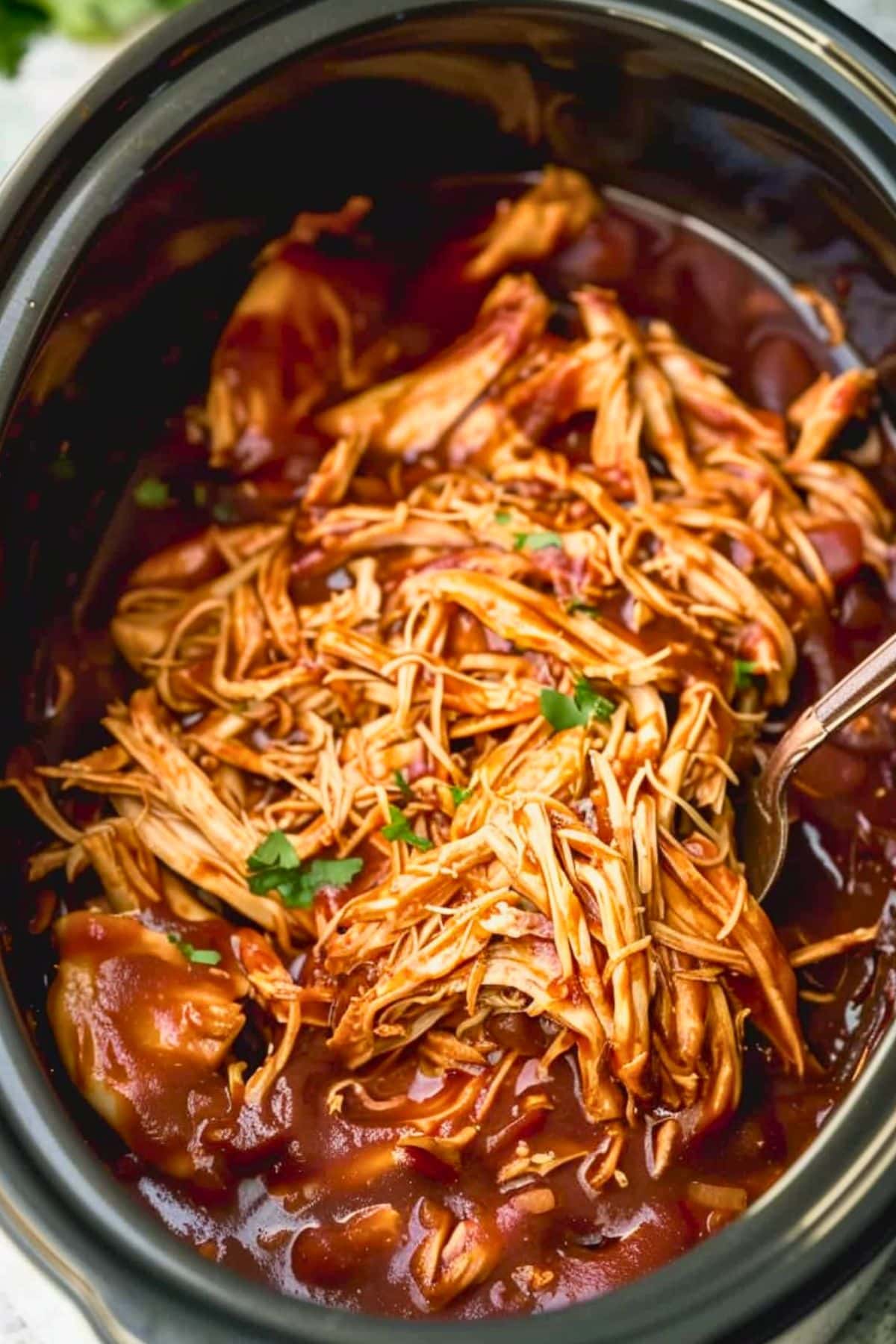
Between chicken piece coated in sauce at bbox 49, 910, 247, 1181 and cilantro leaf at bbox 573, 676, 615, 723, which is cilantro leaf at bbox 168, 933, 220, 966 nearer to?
chicken piece coated in sauce at bbox 49, 910, 247, 1181

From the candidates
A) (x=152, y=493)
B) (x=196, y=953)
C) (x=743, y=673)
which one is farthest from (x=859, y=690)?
(x=152, y=493)

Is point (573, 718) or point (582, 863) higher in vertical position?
point (573, 718)

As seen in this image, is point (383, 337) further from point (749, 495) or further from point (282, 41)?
point (749, 495)

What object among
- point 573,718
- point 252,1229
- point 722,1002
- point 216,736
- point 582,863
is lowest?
point 722,1002

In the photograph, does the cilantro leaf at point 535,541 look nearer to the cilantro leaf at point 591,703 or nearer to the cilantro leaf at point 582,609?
the cilantro leaf at point 582,609

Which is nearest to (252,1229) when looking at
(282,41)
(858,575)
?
(858,575)

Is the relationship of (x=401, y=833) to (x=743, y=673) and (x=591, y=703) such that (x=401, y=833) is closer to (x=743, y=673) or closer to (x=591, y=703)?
(x=591, y=703)
